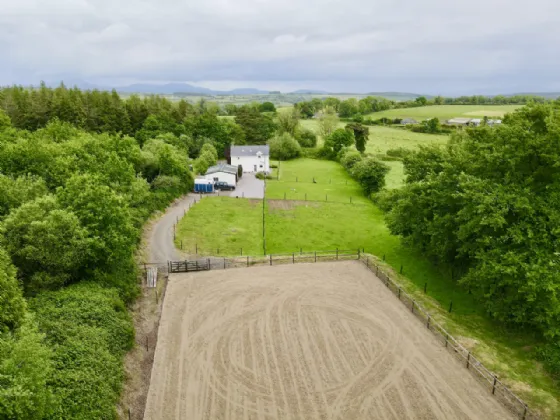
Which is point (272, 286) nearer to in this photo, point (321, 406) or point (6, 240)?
point (321, 406)

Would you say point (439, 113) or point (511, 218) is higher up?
point (439, 113)

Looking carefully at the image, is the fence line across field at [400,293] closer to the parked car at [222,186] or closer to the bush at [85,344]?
the bush at [85,344]

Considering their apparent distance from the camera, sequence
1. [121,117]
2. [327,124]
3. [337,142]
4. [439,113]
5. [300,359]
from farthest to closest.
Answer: [439,113] < [327,124] < [337,142] < [121,117] < [300,359]

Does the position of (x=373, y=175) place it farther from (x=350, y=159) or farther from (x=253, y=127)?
(x=253, y=127)

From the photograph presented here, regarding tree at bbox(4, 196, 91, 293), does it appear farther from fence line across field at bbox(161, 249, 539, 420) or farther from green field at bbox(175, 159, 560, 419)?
green field at bbox(175, 159, 560, 419)

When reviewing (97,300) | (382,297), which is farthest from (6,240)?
(382,297)

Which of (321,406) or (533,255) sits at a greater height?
(533,255)

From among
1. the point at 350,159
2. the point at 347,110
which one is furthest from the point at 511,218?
the point at 347,110
